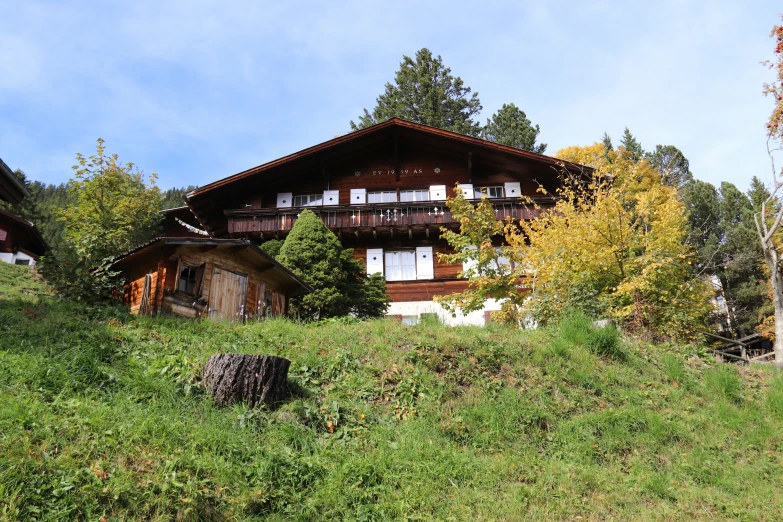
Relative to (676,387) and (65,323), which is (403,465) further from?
(65,323)

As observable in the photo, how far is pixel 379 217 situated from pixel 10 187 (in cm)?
1399

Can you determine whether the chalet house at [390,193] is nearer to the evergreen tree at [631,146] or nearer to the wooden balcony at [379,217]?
the wooden balcony at [379,217]

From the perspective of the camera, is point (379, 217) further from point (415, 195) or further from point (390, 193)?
point (415, 195)

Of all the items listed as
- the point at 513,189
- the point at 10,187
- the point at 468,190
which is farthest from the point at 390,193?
Result: the point at 10,187

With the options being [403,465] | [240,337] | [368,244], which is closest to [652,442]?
[403,465]

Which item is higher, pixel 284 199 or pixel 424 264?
pixel 284 199

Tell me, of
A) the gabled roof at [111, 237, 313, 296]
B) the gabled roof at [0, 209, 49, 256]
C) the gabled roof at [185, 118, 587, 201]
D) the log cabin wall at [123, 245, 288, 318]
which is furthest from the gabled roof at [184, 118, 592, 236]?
the log cabin wall at [123, 245, 288, 318]

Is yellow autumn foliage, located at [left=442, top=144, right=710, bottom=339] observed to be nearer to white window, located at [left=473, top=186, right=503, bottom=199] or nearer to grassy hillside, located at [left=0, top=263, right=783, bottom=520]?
grassy hillside, located at [left=0, top=263, right=783, bottom=520]

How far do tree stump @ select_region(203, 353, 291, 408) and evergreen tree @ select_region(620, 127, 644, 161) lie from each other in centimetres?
3263

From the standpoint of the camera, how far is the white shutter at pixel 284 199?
1064 inches

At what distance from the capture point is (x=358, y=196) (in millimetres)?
27016

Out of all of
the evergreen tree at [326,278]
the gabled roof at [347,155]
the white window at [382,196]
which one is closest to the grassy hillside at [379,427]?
the evergreen tree at [326,278]

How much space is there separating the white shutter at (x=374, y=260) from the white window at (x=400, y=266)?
298mm

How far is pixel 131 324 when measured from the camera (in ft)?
40.7
